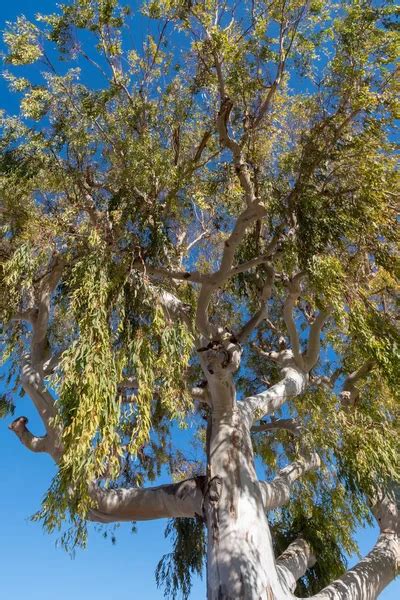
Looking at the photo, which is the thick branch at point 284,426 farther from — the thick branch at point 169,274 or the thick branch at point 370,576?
the thick branch at point 169,274

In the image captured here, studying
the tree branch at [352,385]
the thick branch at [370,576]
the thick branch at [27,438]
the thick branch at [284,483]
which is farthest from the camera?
the tree branch at [352,385]

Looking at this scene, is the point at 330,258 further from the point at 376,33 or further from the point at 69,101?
the point at 69,101

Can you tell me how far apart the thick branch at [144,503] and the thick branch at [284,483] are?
2.13 feet

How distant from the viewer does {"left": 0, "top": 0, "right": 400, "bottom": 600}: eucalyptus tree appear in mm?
3846

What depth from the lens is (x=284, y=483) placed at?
4828 millimetres

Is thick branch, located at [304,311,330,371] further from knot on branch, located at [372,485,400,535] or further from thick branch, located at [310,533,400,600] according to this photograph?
thick branch, located at [310,533,400,600]

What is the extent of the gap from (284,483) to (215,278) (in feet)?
7.03

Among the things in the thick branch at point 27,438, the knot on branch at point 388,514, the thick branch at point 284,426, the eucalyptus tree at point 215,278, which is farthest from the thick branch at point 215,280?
the knot on branch at point 388,514

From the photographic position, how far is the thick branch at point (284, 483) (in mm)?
4395

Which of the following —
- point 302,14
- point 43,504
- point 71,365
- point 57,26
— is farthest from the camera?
point 57,26

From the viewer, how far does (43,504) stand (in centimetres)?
312

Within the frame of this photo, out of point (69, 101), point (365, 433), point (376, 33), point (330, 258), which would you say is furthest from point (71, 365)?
point (376, 33)

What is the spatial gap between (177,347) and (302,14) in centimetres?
382

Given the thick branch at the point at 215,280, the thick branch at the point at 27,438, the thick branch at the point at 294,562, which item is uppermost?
the thick branch at the point at 215,280
